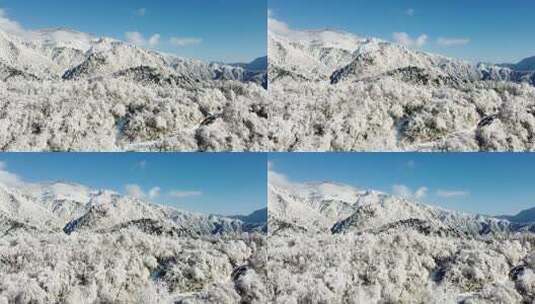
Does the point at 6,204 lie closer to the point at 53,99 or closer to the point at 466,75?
the point at 53,99

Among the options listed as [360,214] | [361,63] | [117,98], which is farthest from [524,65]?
[117,98]

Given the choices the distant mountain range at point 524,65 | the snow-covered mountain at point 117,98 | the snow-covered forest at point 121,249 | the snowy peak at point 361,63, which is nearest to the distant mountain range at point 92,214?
the snow-covered forest at point 121,249

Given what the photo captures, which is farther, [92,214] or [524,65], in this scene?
[524,65]

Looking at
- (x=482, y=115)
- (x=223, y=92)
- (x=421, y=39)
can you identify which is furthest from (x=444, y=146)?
(x=223, y=92)

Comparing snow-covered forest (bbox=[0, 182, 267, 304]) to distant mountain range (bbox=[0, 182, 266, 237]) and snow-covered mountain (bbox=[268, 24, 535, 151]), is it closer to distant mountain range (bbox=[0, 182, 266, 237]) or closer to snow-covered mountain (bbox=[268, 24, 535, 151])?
distant mountain range (bbox=[0, 182, 266, 237])

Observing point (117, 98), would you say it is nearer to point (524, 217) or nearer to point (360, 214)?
point (360, 214)

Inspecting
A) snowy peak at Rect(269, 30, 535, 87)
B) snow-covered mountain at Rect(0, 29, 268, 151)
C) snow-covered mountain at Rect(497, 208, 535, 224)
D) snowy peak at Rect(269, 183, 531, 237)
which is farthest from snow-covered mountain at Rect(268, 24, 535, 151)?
snow-covered mountain at Rect(497, 208, 535, 224)

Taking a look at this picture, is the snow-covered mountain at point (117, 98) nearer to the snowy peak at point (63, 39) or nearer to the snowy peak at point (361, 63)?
the snowy peak at point (63, 39)

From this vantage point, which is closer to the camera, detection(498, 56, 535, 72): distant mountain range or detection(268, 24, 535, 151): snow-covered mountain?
detection(268, 24, 535, 151): snow-covered mountain
